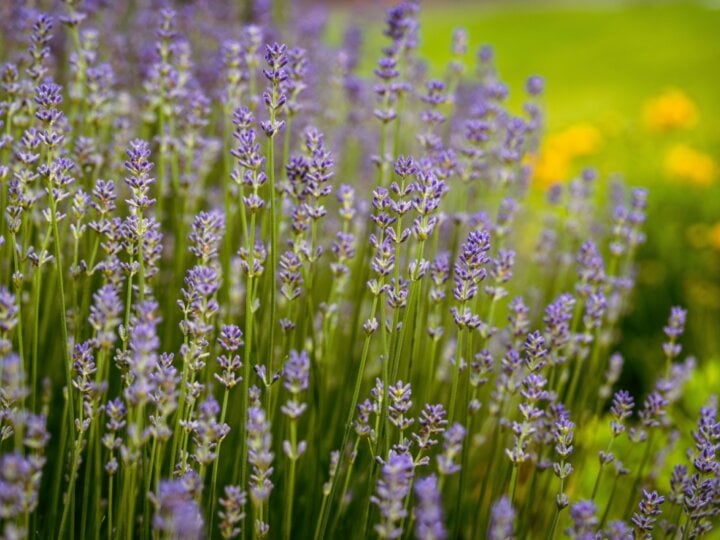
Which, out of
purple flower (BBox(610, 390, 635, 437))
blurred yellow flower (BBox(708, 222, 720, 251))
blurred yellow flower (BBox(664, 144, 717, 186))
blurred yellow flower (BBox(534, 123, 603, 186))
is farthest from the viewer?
blurred yellow flower (BBox(534, 123, 603, 186))

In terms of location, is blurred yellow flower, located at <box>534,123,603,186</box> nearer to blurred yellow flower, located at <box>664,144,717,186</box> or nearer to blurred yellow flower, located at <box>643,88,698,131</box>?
blurred yellow flower, located at <box>643,88,698,131</box>

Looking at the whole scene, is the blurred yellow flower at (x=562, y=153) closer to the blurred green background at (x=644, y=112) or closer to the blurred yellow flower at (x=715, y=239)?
the blurred green background at (x=644, y=112)

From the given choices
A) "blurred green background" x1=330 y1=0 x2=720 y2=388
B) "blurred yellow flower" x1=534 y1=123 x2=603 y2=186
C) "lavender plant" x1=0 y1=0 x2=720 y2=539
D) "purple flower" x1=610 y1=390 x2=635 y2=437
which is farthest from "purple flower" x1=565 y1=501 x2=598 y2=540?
"blurred yellow flower" x1=534 y1=123 x2=603 y2=186

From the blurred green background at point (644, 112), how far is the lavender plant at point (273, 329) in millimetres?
902

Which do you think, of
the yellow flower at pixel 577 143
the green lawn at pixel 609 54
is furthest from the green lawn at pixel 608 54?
the yellow flower at pixel 577 143

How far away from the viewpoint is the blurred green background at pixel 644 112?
4.42m

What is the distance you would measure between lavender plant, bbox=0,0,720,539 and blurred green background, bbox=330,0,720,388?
2.96 feet

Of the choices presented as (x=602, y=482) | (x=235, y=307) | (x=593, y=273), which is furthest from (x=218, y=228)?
(x=602, y=482)

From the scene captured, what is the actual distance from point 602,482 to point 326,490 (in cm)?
179

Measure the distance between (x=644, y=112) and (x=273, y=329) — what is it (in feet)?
20.2

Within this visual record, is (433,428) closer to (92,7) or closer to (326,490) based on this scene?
(326,490)

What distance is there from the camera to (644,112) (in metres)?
6.89

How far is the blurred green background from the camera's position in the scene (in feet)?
14.5

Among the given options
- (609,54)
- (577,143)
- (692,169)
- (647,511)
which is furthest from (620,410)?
(609,54)
